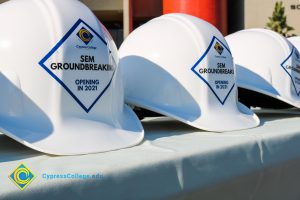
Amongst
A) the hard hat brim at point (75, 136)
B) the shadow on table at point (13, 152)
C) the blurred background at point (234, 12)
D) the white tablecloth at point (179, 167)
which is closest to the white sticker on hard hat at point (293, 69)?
the white tablecloth at point (179, 167)

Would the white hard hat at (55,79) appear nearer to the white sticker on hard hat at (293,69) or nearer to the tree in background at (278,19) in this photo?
the white sticker on hard hat at (293,69)

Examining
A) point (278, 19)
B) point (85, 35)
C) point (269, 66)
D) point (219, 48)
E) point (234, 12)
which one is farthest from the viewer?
point (234, 12)

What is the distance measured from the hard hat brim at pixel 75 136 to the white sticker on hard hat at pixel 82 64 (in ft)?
0.32

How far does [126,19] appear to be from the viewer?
1470 cm

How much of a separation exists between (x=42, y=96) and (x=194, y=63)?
1035mm

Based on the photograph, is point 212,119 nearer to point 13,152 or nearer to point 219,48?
point 219,48

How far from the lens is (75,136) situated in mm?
1787

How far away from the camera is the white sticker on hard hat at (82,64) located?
1.78 m

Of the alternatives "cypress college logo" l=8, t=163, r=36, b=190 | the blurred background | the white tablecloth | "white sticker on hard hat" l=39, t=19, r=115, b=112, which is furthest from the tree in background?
"cypress college logo" l=8, t=163, r=36, b=190

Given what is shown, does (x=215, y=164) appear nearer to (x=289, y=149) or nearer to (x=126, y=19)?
(x=289, y=149)

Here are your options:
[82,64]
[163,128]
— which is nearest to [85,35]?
[82,64]

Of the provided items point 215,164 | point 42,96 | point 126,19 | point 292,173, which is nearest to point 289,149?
point 292,173

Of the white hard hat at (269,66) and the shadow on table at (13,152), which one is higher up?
the shadow on table at (13,152)

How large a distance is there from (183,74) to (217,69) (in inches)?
9.0
